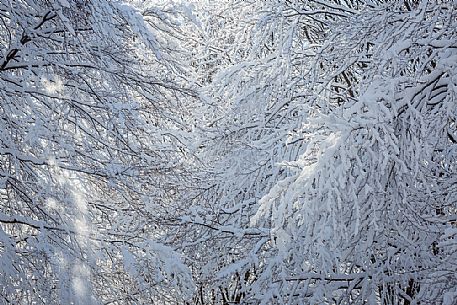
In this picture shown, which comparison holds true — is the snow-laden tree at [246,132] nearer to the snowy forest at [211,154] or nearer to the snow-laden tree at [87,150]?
the snowy forest at [211,154]

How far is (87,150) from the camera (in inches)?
190

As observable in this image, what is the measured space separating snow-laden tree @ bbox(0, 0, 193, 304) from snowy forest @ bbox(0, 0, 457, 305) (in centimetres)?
2

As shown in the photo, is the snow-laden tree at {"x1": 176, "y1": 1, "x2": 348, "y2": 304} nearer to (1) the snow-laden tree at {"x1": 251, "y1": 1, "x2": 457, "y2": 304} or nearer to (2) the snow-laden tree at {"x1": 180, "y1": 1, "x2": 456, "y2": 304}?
(2) the snow-laden tree at {"x1": 180, "y1": 1, "x2": 456, "y2": 304}

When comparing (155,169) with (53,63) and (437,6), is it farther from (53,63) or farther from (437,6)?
(437,6)

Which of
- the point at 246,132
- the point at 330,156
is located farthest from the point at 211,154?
the point at 330,156

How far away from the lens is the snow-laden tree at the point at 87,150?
4.29m

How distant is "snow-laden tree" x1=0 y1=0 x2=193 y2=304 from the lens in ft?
14.1

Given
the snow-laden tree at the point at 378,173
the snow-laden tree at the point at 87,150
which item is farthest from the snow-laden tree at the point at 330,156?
the snow-laden tree at the point at 87,150

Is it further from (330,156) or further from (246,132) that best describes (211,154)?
(330,156)

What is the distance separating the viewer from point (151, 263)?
179 inches

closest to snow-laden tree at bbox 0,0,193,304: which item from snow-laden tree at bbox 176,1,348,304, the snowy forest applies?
the snowy forest

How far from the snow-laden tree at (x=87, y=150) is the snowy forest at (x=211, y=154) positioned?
18 millimetres

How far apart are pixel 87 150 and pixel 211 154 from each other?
1.75m

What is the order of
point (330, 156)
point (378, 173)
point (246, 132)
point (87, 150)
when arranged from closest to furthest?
1. point (330, 156)
2. point (378, 173)
3. point (87, 150)
4. point (246, 132)
